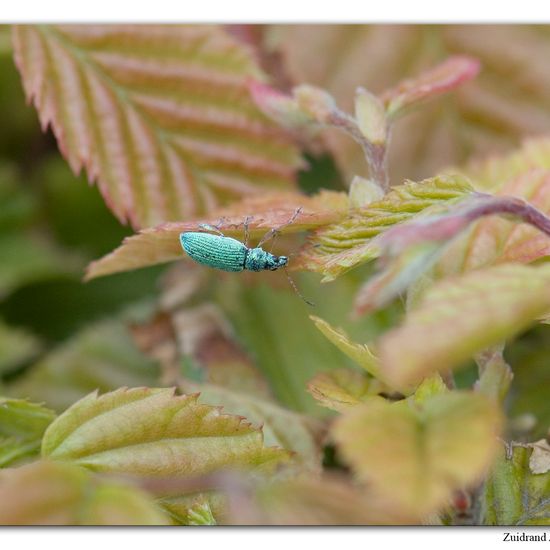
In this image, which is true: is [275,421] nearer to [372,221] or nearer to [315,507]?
[372,221]

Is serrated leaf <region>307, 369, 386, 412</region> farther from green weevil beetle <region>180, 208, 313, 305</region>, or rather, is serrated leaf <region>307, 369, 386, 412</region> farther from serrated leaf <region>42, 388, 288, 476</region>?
green weevil beetle <region>180, 208, 313, 305</region>

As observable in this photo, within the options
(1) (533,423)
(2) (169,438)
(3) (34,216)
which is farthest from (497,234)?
(3) (34,216)

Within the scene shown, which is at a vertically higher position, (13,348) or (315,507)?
(315,507)

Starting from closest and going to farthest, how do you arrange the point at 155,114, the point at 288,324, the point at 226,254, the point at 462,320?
the point at 462,320
the point at 226,254
the point at 155,114
the point at 288,324

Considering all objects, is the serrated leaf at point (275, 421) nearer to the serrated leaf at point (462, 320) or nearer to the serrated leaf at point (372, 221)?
the serrated leaf at point (372, 221)

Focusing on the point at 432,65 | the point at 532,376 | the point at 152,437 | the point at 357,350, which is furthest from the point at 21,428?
the point at 432,65

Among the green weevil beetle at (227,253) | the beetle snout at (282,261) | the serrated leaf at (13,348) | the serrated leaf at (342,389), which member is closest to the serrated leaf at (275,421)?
the serrated leaf at (342,389)
